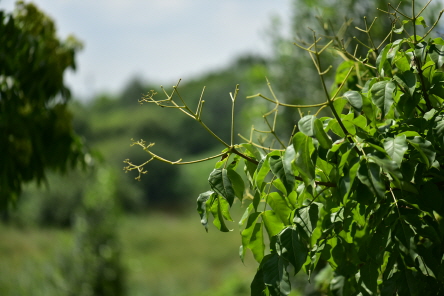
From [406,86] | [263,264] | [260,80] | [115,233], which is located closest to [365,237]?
[263,264]

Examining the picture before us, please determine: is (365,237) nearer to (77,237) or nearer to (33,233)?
(77,237)

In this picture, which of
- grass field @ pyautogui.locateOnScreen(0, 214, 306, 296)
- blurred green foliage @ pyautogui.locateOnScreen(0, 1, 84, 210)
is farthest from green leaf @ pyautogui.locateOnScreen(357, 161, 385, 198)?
grass field @ pyautogui.locateOnScreen(0, 214, 306, 296)

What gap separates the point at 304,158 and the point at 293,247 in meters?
0.22

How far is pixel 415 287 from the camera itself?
1.15 meters

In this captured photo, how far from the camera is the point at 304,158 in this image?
3.56 ft

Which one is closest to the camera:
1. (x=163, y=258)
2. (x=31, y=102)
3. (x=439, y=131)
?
(x=439, y=131)

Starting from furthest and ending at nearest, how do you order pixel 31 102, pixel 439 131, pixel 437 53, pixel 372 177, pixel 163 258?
pixel 163 258 → pixel 31 102 → pixel 437 53 → pixel 439 131 → pixel 372 177

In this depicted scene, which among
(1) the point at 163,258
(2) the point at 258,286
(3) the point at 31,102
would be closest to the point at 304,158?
(2) the point at 258,286

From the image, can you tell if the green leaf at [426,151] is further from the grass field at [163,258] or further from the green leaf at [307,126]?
the grass field at [163,258]

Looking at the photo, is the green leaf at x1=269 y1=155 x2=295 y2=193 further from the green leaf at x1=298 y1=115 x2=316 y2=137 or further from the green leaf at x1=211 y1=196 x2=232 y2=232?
the green leaf at x1=211 y1=196 x2=232 y2=232

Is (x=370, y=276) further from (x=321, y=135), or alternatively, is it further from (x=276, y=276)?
(x=321, y=135)

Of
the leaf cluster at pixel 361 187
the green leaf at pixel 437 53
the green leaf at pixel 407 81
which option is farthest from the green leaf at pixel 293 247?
the green leaf at pixel 437 53

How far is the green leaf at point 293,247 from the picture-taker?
3.67 ft

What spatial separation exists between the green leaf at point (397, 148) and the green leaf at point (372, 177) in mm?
48
